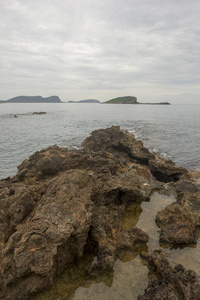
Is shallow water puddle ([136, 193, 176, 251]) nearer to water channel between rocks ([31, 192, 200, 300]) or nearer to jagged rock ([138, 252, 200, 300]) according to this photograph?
water channel between rocks ([31, 192, 200, 300])

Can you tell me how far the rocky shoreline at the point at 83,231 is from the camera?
188 inches

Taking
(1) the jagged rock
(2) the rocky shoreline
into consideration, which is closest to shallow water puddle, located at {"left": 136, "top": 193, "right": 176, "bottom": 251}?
(2) the rocky shoreline

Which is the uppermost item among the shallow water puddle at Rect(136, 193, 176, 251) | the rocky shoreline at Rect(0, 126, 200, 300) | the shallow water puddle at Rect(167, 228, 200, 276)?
the rocky shoreline at Rect(0, 126, 200, 300)

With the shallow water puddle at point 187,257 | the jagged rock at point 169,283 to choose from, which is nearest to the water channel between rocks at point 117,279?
the shallow water puddle at point 187,257

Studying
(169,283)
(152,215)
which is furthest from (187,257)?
(152,215)

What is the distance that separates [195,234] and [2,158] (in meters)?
21.5

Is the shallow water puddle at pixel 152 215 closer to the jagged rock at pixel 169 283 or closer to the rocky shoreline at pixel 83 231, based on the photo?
the rocky shoreline at pixel 83 231

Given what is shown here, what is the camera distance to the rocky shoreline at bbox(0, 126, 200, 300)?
4.77m

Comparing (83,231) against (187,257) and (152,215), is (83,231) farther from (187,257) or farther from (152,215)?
(152,215)

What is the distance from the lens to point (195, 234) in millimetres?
7277

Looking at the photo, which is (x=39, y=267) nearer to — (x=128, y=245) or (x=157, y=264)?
(x=128, y=245)

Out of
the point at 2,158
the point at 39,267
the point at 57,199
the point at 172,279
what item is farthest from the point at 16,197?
the point at 2,158

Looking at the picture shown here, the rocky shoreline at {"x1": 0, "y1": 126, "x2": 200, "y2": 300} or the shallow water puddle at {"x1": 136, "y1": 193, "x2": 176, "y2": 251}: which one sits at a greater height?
the rocky shoreline at {"x1": 0, "y1": 126, "x2": 200, "y2": 300}

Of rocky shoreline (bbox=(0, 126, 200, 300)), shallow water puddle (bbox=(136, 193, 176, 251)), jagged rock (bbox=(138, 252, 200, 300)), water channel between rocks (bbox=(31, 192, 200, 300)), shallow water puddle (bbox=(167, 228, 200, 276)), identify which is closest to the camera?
jagged rock (bbox=(138, 252, 200, 300))
